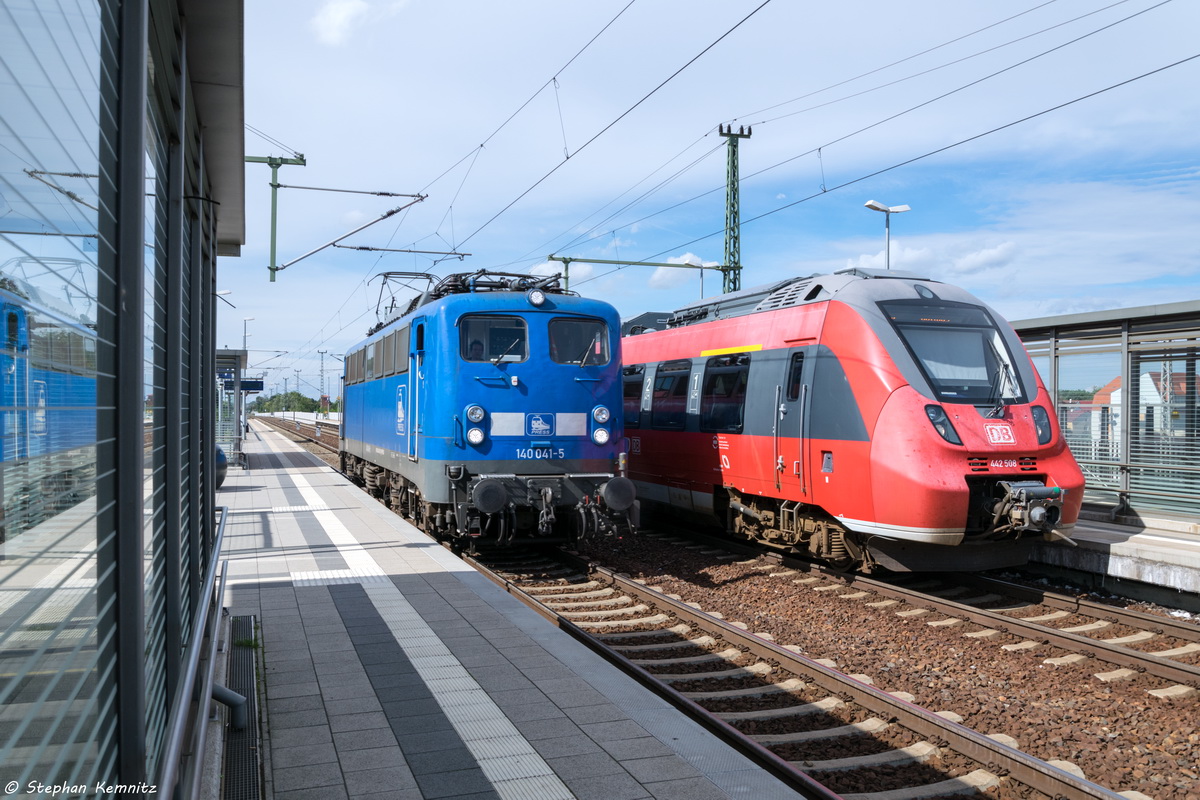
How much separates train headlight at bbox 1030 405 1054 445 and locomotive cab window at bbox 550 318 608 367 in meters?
5.00

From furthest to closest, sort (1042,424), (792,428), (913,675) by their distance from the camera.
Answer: (792,428) < (1042,424) < (913,675)

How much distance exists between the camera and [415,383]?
37.3 ft

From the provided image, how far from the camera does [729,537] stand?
45.0ft

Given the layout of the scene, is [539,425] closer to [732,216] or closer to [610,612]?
[610,612]

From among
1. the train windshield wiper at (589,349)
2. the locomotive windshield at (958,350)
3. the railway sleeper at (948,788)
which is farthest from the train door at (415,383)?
the railway sleeper at (948,788)

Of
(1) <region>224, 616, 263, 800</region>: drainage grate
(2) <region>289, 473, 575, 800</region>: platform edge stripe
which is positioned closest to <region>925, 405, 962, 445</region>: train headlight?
(2) <region>289, 473, 575, 800</region>: platform edge stripe

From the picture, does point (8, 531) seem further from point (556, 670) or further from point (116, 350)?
point (556, 670)

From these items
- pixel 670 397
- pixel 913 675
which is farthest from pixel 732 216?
pixel 913 675

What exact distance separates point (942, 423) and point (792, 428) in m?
1.95

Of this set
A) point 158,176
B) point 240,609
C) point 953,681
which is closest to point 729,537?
point 953,681

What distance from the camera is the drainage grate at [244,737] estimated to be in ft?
14.1

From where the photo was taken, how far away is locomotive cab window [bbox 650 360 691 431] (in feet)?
43.5

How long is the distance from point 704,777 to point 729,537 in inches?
371

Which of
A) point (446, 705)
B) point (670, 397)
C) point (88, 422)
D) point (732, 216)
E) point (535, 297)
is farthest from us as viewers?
point (732, 216)
